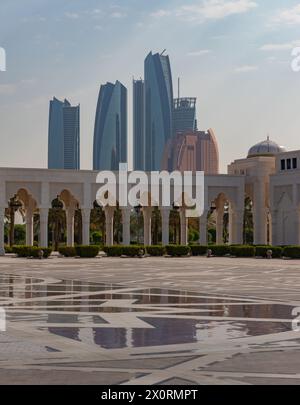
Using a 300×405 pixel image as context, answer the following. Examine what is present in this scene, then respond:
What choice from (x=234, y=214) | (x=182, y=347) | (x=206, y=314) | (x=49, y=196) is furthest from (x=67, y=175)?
(x=182, y=347)

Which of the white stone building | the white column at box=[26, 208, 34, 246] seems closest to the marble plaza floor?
the white stone building

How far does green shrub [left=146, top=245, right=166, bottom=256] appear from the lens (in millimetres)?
53844

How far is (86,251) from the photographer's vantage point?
51.6 metres

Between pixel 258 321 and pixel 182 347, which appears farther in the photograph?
pixel 258 321

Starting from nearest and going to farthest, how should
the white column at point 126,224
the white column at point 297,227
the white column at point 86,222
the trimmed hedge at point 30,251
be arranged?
the trimmed hedge at point 30,251, the white column at point 86,222, the white column at point 297,227, the white column at point 126,224

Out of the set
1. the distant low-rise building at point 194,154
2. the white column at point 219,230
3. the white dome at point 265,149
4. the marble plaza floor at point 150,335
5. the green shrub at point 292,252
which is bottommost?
the marble plaza floor at point 150,335

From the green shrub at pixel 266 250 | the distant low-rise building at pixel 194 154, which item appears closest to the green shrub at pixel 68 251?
the green shrub at pixel 266 250

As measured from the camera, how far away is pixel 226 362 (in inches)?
388

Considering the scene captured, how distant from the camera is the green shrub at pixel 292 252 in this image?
4831 cm

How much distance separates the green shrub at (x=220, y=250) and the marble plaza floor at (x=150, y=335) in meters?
30.0

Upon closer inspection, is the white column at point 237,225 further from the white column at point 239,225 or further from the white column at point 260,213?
the white column at point 260,213
